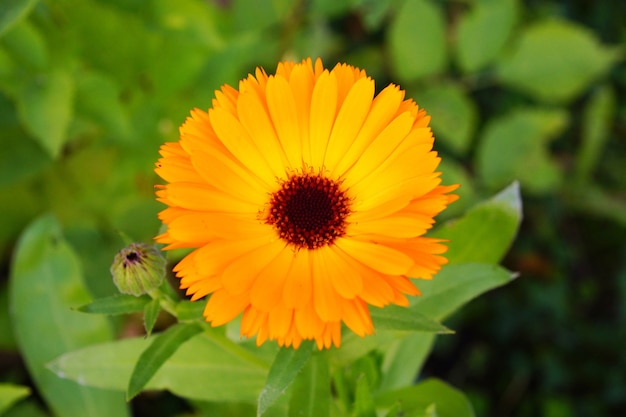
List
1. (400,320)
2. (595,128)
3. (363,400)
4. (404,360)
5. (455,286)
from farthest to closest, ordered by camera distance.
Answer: (595,128) → (404,360) → (455,286) → (363,400) → (400,320)

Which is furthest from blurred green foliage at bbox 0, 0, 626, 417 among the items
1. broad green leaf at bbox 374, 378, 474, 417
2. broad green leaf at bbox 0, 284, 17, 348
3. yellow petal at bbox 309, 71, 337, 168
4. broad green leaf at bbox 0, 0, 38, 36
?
yellow petal at bbox 309, 71, 337, 168

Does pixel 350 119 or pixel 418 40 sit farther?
pixel 418 40

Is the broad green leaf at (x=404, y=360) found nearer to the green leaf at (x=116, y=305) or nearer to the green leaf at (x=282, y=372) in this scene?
the green leaf at (x=282, y=372)

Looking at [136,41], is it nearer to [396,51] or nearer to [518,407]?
[396,51]

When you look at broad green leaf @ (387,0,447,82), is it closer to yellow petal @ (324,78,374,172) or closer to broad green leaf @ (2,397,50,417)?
yellow petal @ (324,78,374,172)

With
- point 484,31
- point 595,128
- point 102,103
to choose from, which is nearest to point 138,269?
point 102,103

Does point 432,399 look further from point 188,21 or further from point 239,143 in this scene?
point 188,21

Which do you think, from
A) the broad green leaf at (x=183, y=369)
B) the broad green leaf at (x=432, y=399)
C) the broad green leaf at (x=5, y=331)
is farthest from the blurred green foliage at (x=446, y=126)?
the broad green leaf at (x=432, y=399)
